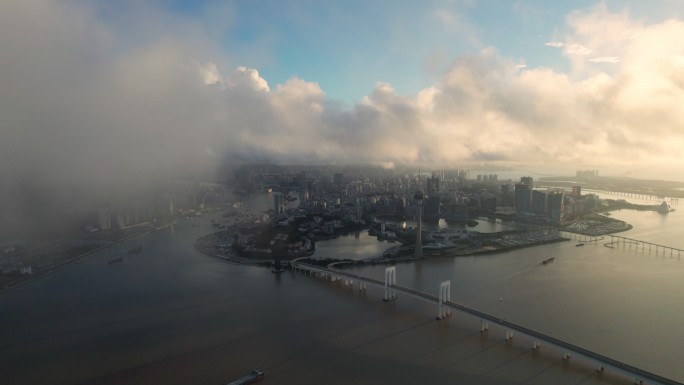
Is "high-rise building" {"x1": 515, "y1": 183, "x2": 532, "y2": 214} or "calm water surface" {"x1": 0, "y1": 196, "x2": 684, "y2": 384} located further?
"high-rise building" {"x1": 515, "y1": 183, "x2": 532, "y2": 214}

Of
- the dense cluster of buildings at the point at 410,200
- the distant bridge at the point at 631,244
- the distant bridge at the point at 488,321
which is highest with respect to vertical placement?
the dense cluster of buildings at the point at 410,200

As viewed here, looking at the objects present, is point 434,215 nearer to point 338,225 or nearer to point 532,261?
point 338,225

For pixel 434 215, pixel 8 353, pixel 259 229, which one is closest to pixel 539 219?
pixel 434 215

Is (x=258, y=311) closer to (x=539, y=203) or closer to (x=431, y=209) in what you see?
(x=431, y=209)

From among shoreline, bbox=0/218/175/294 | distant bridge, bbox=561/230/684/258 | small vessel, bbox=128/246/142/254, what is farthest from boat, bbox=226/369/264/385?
distant bridge, bbox=561/230/684/258

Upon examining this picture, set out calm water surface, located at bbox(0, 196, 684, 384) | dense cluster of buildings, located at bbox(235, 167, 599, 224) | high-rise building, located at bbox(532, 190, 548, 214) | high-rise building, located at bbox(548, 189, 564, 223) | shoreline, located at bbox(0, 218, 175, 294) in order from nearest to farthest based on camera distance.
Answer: calm water surface, located at bbox(0, 196, 684, 384), shoreline, located at bbox(0, 218, 175, 294), high-rise building, located at bbox(548, 189, 564, 223), high-rise building, located at bbox(532, 190, 548, 214), dense cluster of buildings, located at bbox(235, 167, 599, 224)

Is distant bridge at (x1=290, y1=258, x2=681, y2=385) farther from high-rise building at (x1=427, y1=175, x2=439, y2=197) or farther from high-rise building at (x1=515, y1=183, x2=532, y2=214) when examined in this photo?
high-rise building at (x1=427, y1=175, x2=439, y2=197)

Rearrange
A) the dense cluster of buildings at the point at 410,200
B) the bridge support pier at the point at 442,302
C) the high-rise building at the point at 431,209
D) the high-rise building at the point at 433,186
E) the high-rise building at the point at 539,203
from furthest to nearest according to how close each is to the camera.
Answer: the high-rise building at the point at 433,186
the high-rise building at the point at 431,209
the dense cluster of buildings at the point at 410,200
the high-rise building at the point at 539,203
the bridge support pier at the point at 442,302

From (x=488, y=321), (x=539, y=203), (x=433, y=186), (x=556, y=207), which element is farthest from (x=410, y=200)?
(x=488, y=321)

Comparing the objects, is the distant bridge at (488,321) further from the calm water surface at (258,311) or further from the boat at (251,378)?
the boat at (251,378)

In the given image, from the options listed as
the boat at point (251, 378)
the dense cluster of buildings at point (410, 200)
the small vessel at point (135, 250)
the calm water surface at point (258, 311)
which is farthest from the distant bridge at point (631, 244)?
the small vessel at point (135, 250)
